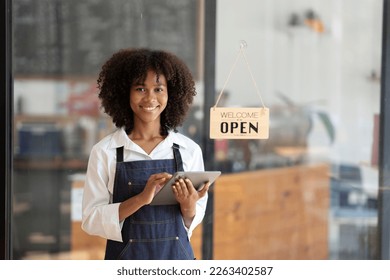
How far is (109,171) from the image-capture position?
9.97 feet

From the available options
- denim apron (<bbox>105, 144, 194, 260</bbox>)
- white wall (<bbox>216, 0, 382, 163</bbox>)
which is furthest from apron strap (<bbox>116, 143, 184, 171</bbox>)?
white wall (<bbox>216, 0, 382, 163</bbox>)

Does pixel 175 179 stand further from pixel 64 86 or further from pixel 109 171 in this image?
pixel 64 86

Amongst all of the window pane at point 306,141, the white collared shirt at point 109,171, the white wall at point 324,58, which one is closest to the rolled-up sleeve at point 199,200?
the white collared shirt at point 109,171

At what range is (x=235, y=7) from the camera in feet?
10.7

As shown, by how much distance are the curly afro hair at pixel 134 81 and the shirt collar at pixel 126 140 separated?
3 centimetres

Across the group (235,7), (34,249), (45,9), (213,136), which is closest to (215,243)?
(213,136)

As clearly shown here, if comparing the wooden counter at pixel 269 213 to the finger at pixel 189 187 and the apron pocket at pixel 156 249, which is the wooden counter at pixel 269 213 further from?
the finger at pixel 189 187

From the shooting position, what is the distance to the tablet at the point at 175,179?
290 cm

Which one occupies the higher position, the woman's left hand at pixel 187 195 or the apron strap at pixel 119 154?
the apron strap at pixel 119 154

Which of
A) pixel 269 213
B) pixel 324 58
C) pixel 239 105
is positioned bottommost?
pixel 269 213

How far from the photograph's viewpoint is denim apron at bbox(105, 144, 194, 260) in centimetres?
302

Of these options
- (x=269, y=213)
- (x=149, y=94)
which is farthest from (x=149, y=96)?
(x=269, y=213)

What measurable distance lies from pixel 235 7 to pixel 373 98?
68 cm

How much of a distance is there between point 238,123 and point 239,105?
8 cm
